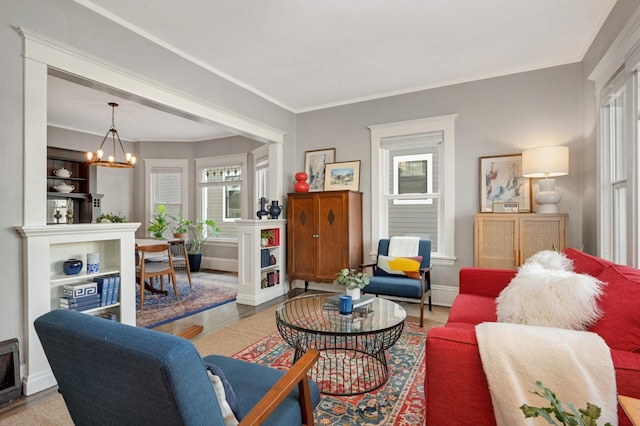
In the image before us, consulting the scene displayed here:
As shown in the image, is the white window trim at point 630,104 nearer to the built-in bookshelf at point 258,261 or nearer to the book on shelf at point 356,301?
the book on shelf at point 356,301

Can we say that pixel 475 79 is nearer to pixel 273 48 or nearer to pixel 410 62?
pixel 410 62

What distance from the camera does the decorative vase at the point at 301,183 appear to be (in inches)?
189

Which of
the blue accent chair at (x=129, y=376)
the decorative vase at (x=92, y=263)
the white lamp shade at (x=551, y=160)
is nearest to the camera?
the blue accent chair at (x=129, y=376)

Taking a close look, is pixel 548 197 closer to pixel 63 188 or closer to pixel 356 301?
pixel 356 301

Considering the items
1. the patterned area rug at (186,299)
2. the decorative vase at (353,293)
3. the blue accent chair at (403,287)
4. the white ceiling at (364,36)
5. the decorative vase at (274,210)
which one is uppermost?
the white ceiling at (364,36)

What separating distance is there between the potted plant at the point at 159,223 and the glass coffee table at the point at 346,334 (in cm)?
489

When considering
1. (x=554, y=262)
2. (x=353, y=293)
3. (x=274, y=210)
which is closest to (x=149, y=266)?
(x=274, y=210)

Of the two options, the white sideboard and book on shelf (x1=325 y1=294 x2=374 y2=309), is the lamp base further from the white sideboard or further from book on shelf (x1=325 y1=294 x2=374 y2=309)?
the white sideboard

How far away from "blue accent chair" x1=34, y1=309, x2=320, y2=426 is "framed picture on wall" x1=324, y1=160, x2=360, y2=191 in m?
3.71

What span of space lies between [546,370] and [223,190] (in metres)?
6.53

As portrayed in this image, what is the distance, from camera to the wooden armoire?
441cm

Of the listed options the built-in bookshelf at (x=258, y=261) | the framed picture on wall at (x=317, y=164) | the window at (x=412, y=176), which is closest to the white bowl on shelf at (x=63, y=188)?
the built-in bookshelf at (x=258, y=261)

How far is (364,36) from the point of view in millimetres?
3092

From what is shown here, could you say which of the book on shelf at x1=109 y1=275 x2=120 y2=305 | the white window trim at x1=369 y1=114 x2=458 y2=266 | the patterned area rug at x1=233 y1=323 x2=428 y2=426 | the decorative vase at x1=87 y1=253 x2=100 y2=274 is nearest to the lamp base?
the white window trim at x1=369 y1=114 x2=458 y2=266
